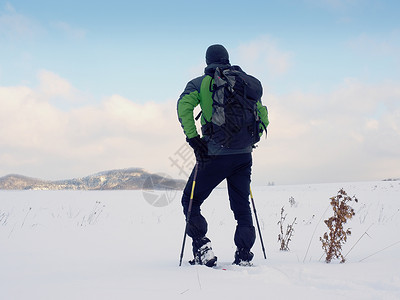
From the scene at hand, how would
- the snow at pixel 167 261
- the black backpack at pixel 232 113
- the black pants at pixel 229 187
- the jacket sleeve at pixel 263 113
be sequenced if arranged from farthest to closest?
the jacket sleeve at pixel 263 113, the black pants at pixel 229 187, the black backpack at pixel 232 113, the snow at pixel 167 261

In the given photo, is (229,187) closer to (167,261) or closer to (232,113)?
(232,113)

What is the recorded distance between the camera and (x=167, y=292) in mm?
2205

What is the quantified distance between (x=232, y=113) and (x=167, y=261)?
1886mm

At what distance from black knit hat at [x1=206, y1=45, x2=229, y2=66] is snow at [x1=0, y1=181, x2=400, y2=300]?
→ 7.04 feet

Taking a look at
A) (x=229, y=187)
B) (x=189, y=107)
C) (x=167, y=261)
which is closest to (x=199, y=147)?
(x=189, y=107)

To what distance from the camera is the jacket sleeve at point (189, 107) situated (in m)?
3.38

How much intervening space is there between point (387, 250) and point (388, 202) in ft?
23.7

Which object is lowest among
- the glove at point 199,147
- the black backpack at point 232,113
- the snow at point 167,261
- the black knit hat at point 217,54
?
the snow at point 167,261

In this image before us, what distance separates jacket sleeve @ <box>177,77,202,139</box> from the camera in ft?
11.1

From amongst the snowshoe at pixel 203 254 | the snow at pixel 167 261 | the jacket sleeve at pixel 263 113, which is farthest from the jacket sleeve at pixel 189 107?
the snow at pixel 167 261

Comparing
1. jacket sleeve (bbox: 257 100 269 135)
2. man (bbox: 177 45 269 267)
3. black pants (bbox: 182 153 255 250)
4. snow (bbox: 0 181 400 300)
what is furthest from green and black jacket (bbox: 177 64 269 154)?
snow (bbox: 0 181 400 300)

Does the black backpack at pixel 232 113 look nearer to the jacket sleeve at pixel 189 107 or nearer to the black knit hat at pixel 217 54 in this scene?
the jacket sleeve at pixel 189 107

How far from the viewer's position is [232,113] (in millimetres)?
3340

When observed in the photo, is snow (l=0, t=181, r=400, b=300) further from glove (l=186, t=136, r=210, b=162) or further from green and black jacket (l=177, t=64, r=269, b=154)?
green and black jacket (l=177, t=64, r=269, b=154)
